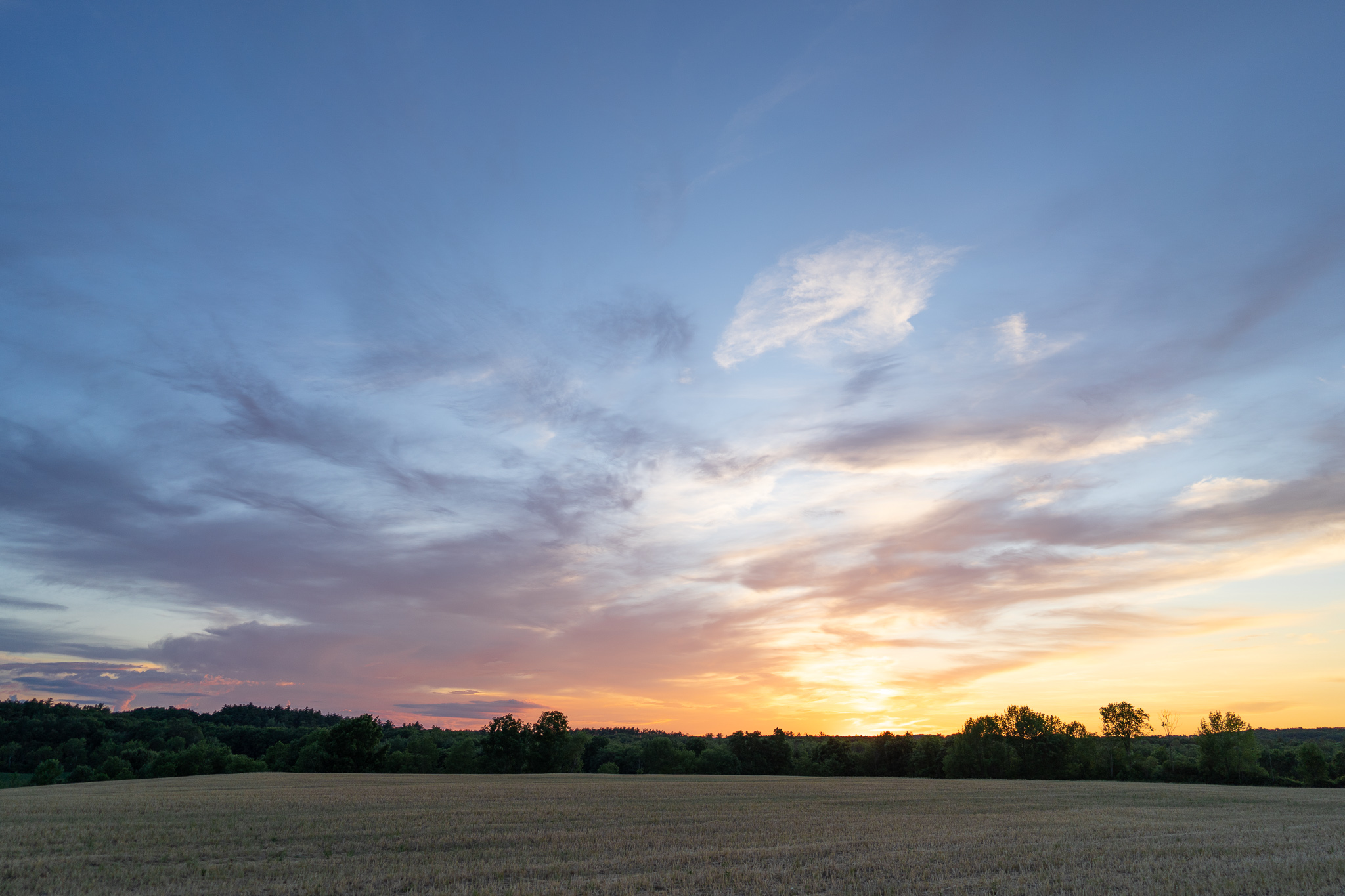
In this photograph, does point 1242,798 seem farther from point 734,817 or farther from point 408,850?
point 408,850

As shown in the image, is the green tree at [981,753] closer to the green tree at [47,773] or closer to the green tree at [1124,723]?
the green tree at [1124,723]

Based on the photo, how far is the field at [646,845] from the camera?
53.9ft

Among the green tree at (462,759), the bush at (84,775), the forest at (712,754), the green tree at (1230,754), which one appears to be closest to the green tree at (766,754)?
the forest at (712,754)

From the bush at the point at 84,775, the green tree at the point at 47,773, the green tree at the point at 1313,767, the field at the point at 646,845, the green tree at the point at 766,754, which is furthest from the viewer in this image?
the green tree at the point at 766,754

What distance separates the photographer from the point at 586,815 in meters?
31.3

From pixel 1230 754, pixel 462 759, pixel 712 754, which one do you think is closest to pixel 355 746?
pixel 462 759

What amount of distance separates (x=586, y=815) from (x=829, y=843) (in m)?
13.4

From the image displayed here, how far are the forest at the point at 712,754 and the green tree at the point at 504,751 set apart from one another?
6.3 inches

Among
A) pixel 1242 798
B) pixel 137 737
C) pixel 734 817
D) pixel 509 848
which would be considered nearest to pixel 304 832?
pixel 509 848

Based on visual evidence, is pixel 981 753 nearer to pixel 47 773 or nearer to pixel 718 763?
pixel 718 763

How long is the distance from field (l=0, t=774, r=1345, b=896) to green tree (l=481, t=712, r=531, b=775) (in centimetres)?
7209

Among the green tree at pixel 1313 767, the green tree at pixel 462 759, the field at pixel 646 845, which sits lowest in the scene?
the green tree at pixel 462 759

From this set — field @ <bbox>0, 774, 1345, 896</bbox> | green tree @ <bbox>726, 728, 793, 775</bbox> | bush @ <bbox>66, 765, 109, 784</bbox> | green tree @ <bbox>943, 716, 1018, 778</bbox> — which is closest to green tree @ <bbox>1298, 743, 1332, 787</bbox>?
green tree @ <bbox>943, 716, 1018, 778</bbox>

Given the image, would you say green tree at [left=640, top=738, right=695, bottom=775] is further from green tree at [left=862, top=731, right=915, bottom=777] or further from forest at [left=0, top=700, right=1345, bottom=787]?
Result: green tree at [left=862, top=731, right=915, bottom=777]
